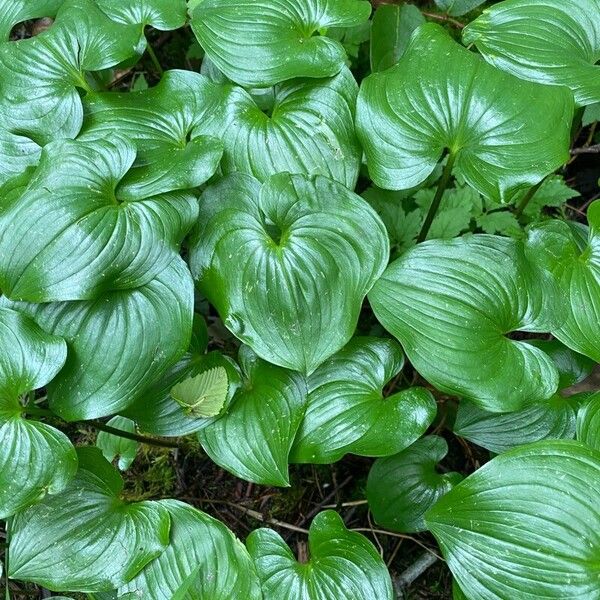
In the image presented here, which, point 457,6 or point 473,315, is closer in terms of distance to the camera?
point 473,315

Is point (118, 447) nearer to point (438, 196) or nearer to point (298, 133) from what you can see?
point (298, 133)

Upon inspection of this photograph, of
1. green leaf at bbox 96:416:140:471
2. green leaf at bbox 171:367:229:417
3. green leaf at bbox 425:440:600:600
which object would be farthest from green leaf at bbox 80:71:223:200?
green leaf at bbox 425:440:600:600

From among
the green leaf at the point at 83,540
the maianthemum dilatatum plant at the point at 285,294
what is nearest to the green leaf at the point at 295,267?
the maianthemum dilatatum plant at the point at 285,294

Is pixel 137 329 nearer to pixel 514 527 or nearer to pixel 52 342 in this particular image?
pixel 52 342

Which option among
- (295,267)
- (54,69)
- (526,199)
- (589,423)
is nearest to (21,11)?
(54,69)

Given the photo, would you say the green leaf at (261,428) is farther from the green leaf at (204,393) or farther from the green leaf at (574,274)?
the green leaf at (574,274)
